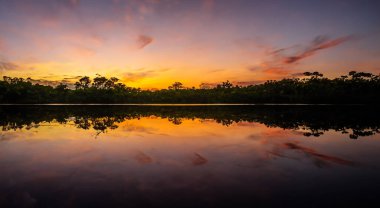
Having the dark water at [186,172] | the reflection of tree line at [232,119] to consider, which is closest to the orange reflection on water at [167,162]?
the dark water at [186,172]

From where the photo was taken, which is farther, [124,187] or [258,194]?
[124,187]

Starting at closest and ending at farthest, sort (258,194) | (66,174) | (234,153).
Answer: (258,194) → (66,174) → (234,153)

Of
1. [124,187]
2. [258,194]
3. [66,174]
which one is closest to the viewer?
[258,194]

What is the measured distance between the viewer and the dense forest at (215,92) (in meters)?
73.9

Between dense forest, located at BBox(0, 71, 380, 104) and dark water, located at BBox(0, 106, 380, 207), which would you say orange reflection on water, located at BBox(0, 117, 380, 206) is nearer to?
dark water, located at BBox(0, 106, 380, 207)

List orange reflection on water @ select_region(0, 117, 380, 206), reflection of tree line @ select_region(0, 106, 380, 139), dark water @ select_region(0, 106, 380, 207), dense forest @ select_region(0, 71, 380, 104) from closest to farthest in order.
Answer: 1. dark water @ select_region(0, 106, 380, 207)
2. orange reflection on water @ select_region(0, 117, 380, 206)
3. reflection of tree line @ select_region(0, 106, 380, 139)
4. dense forest @ select_region(0, 71, 380, 104)

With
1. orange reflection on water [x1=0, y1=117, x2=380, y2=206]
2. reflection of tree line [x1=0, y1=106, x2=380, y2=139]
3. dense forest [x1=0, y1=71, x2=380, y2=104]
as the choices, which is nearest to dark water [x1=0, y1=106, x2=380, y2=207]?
orange reflection on water [x1=0, y1=117, x2=380, y2=206]

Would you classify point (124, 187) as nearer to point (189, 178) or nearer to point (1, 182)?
point (189, 178)

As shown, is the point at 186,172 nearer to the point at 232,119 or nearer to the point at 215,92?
the point at 232,119

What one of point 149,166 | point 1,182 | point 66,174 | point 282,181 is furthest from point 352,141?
point 1,182

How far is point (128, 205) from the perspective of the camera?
17.5ft

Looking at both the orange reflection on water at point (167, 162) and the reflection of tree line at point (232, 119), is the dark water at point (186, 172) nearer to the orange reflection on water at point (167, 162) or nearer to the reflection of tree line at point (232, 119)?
the orange reflection on water at point (167, 162)

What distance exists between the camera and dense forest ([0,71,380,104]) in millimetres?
73938

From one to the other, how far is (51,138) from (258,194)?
11.5 meters
